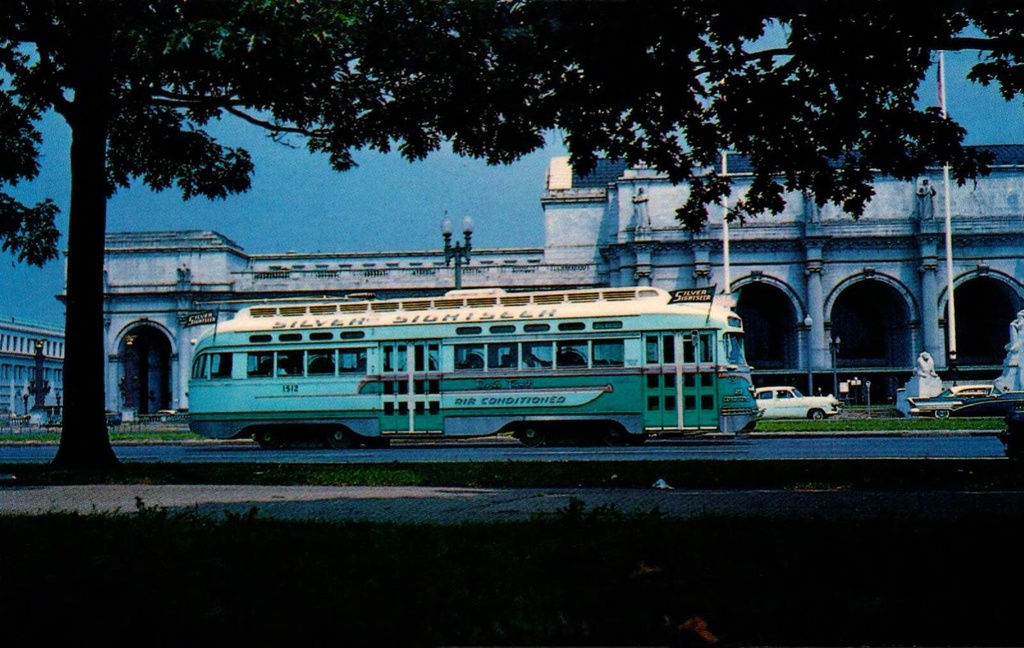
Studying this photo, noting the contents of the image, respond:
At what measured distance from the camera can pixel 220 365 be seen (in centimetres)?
2581

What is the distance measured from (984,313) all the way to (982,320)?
504 millimetres

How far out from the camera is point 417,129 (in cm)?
1580

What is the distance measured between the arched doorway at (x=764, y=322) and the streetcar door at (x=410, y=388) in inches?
1697

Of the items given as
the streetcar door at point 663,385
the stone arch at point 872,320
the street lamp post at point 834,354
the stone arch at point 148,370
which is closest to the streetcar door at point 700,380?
the streetcar door at point 663,385

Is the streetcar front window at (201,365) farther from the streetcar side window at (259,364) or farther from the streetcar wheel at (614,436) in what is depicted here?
the streetcar wheel at (614,436)

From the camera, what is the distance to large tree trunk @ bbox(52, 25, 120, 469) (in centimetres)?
1473

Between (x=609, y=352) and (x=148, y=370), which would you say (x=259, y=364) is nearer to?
(x=609, y=352)

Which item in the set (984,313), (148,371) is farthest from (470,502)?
(148,371)

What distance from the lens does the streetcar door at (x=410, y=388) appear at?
24156mm

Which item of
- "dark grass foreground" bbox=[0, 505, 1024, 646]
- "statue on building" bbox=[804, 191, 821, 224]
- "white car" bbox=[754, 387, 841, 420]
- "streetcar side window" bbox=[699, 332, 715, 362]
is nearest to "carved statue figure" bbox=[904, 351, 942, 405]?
"white car" bbox=[754, 387, 841, 420]

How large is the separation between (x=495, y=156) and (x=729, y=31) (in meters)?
6.97

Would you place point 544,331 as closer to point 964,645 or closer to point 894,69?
point 894,69

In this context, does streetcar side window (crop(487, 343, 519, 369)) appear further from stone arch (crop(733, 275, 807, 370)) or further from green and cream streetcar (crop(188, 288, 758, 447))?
stone arch (crop(733, 275, 807, 370))

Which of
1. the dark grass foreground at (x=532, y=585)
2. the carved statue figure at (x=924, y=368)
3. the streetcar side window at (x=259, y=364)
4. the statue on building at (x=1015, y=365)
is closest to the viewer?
the dark grass foreground at (x=532, y=585)
